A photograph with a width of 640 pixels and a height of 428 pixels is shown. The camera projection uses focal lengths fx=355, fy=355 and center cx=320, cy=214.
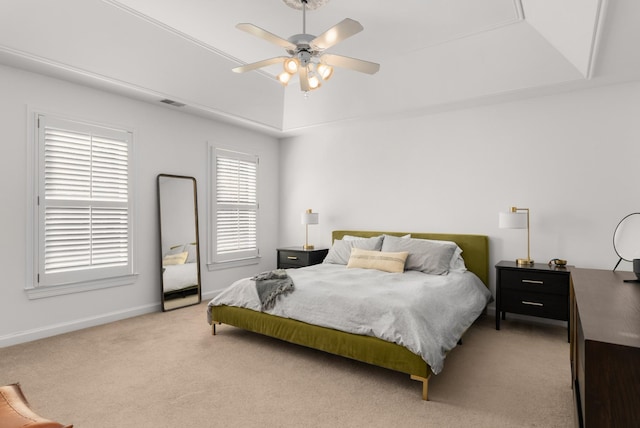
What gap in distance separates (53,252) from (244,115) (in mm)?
2781

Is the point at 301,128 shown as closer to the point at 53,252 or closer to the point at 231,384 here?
the point at 53,252

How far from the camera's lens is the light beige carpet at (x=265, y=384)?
2.19m

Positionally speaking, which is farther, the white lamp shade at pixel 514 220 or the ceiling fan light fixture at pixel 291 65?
the white lamp shade at pixel 514 220

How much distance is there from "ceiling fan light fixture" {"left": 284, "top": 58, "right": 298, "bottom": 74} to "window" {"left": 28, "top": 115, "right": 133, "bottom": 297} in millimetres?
2395

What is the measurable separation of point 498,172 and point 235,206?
12.0ft

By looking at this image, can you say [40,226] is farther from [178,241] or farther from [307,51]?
[307,51]

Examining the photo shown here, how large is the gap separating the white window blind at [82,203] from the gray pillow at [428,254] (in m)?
3.18

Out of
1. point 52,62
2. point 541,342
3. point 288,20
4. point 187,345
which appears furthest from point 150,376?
point 541,342

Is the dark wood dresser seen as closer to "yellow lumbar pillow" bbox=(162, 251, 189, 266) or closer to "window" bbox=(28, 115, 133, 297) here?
"window" bbox=(28, 115, 133, 297)

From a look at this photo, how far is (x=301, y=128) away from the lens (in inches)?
217

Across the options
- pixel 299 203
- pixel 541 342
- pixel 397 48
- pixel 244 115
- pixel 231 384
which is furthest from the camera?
pixel 299 203

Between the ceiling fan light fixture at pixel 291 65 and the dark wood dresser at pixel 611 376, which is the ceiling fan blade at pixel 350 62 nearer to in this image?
the ceiling fan light fixture at pixel 291 65

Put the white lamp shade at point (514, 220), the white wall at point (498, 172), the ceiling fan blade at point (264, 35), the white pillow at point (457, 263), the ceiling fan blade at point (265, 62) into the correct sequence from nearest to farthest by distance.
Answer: the ceiling fan blade at point (264, 35) → the ceiling fan blade at point (265, 62) → the white wall at point (498, 172) → the white lamp shade at point (514, 220) → the white pillow at point (457, 263)

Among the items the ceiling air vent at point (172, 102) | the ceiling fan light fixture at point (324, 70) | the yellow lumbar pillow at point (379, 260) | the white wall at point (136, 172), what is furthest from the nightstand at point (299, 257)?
the ceiling fan light fixture at point (324, 70)
